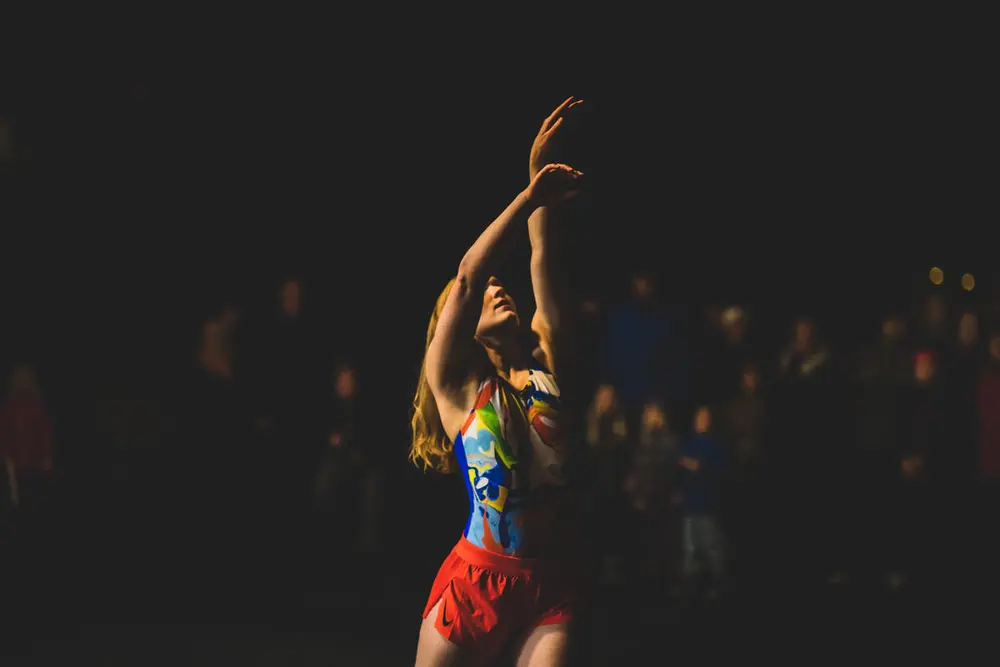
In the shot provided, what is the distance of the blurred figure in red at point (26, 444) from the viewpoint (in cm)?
656

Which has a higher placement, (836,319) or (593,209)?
(593,209)

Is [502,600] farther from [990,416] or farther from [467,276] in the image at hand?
[990,416]

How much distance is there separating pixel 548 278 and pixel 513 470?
50 cm

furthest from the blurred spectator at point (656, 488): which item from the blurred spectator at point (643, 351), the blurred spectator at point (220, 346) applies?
the blurred spectator at point (220, 346)

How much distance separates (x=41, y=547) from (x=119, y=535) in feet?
1.80

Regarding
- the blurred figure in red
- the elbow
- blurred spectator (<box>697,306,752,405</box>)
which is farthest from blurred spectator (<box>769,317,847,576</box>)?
the blurred figure in red

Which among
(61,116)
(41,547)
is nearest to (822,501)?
(41,547)

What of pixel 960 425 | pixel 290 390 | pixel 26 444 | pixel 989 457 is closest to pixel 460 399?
pixel 290 390

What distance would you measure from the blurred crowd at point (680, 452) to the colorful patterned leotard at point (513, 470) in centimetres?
352

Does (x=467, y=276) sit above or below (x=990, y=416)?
above

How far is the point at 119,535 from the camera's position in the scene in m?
6.38

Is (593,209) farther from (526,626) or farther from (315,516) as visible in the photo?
(526,626)

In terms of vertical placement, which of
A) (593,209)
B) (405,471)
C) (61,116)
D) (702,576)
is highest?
(61,116)

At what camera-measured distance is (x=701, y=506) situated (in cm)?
582
